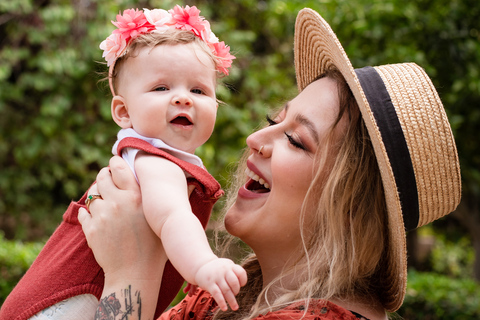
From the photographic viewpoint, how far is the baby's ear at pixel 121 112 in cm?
191

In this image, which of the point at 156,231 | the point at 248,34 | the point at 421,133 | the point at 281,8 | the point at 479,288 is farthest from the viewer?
the point at 248,34

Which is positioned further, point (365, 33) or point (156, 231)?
point (365, 33)

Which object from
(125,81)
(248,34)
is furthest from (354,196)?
(248,34)

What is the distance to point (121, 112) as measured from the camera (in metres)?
1.93

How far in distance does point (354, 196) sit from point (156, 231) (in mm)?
718

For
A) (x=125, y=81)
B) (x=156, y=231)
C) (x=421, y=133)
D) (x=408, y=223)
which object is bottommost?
(x=408, y=223)

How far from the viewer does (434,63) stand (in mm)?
4188

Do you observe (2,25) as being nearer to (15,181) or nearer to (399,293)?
(15,181)

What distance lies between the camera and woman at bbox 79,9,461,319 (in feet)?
5.60

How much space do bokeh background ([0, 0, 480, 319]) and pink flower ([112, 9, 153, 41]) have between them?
77.9 inches

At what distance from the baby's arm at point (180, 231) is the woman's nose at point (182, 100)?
21cm

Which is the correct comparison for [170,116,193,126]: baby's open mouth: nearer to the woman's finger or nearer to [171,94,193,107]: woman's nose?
[171,94,193,107]: woman's nose

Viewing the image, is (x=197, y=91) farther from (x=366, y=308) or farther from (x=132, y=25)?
(x=366, y=308)

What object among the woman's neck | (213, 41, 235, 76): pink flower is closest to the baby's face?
(213, 41, 235, 76): pink flower
